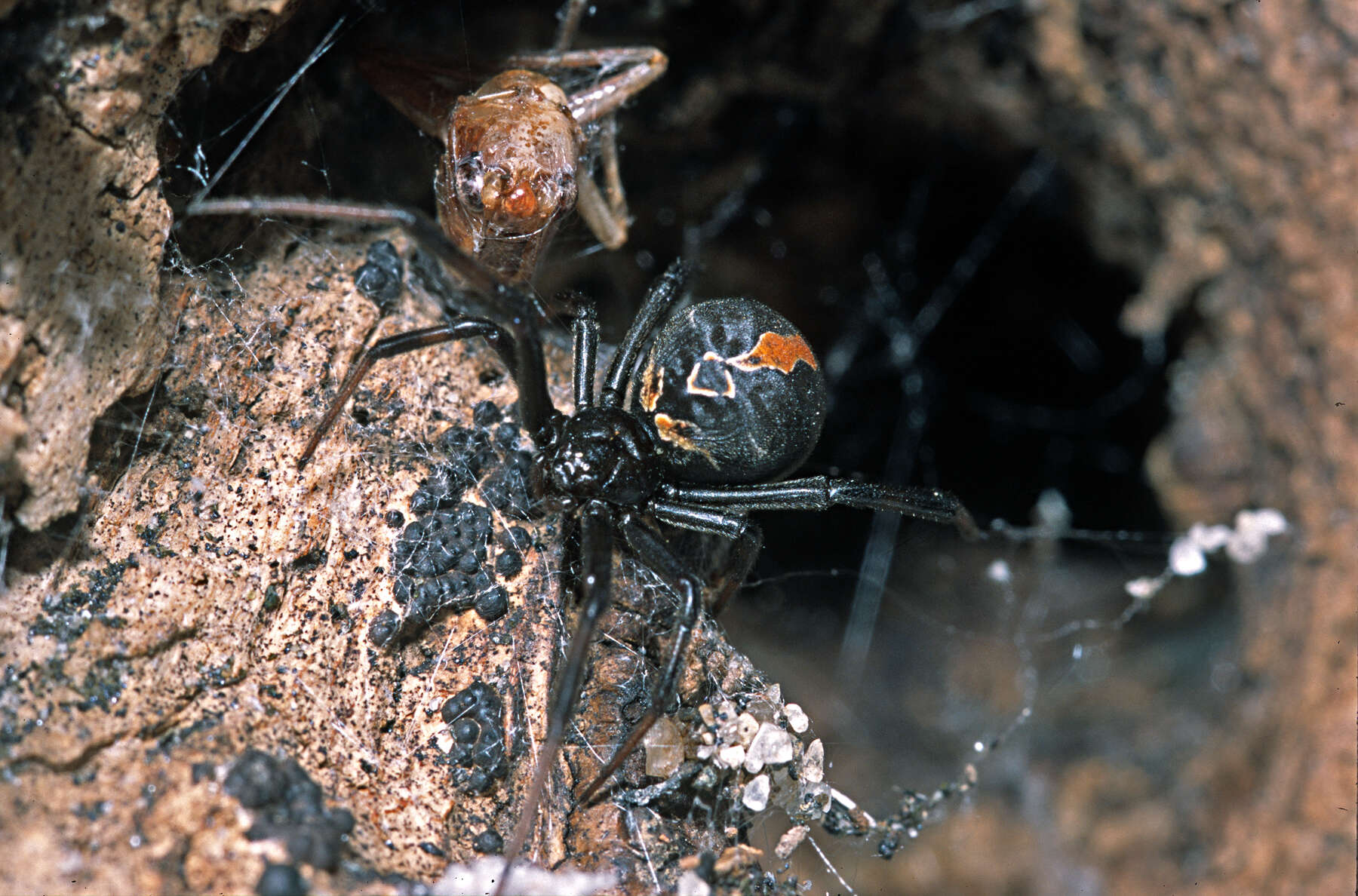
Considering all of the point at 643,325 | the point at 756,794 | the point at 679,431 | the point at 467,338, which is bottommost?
the point at 756,794

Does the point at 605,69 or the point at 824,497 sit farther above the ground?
the point at 605,69

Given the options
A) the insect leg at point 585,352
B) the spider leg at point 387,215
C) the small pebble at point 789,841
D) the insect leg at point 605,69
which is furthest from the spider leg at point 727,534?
the insect leg at point 605,69

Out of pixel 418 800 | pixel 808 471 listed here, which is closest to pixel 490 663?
pixel 418 800

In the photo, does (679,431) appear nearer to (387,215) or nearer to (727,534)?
(727,534)

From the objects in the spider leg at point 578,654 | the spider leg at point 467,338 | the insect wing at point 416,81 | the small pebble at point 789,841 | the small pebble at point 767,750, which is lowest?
the small pebble at point 789,841

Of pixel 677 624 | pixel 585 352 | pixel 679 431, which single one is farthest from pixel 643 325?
pixel 677 624

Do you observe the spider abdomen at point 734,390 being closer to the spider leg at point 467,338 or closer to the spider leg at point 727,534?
the spider leg at point 727,534
